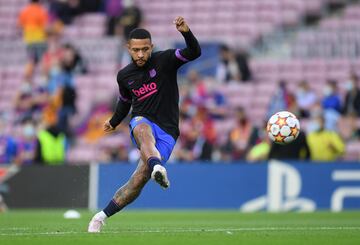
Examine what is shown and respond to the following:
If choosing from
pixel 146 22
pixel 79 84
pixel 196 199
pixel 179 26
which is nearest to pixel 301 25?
pixel 146 22

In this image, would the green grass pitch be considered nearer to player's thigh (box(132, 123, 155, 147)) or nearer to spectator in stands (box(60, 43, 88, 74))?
player's thigh (box(132, 123, 155, 147))

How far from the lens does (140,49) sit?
426 inches

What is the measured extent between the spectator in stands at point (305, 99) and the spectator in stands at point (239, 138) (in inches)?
51.9

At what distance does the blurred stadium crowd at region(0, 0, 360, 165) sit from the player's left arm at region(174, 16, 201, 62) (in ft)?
27.6

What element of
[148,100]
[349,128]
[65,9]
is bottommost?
[349,128]

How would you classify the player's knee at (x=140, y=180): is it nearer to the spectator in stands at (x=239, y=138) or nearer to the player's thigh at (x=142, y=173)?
the player's thigh at (x=142, y=173)

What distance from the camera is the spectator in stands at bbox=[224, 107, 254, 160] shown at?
20.8 meters

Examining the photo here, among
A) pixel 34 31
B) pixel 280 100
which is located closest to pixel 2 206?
pixel 280 100

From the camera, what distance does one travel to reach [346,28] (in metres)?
23.2

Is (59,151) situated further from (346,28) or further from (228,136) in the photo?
(346,28)


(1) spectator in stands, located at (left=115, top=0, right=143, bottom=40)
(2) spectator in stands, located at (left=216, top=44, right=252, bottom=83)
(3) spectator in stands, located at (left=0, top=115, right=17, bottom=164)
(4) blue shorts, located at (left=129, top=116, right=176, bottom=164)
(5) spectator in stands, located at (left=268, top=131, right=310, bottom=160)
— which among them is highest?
(1) spectator in stands, located at (left=115, top=0, right=143, bottom=40)

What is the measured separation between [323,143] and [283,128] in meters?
6.57

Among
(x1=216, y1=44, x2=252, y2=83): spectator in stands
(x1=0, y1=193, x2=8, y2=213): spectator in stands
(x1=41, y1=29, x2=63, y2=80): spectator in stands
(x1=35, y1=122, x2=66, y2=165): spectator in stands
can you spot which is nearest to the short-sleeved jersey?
(x1=0, y1=193, x2=8, y2=213): spectator in stands

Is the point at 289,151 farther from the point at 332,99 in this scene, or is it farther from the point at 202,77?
the point at 202,77
